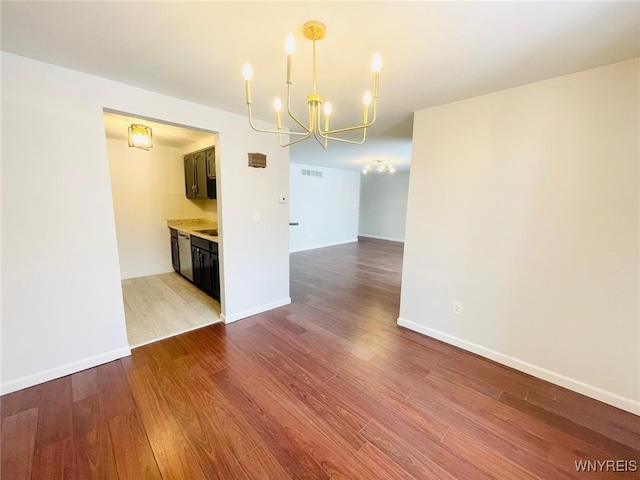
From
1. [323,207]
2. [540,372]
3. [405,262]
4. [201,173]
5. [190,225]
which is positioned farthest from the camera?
[323,207]

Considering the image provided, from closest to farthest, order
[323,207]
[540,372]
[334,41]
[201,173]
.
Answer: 1. [334,41]
2. [540,372]
3. [201,173]
4. [323,207]

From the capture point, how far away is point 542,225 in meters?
1.97

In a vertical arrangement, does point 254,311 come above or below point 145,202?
below

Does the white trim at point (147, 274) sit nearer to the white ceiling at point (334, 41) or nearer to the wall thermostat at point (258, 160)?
the wall thermostat at point (258, 160)

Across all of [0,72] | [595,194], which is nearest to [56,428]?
[0,72]

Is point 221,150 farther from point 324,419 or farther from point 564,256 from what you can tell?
point 564,256

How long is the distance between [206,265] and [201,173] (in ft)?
4.92

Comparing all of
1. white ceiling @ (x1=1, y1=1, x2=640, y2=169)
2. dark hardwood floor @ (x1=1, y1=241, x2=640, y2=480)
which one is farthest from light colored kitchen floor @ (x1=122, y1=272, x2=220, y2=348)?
white ceiling @ (x1=1, y1=1, x2=640, y2=169)

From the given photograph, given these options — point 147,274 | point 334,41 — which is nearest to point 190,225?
point 147,274

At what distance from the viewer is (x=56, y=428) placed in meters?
1.55

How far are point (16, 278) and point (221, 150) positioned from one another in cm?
182

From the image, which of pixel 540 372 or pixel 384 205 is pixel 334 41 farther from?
pixel 384 205

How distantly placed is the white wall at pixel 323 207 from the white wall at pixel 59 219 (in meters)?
4.33

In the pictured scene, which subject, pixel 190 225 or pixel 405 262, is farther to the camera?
pixel 190 225
